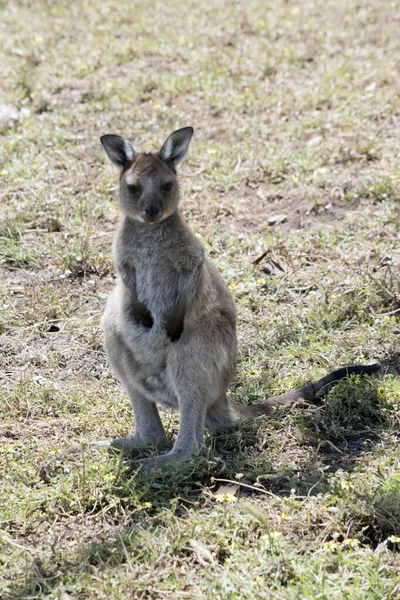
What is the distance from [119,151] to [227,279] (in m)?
1.42

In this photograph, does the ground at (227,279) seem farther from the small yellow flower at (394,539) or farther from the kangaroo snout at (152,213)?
the kangaroo snout at (152,213)

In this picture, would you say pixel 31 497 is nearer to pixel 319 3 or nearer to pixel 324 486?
pixel 324 486

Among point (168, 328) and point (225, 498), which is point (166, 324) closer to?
point (168, 328)

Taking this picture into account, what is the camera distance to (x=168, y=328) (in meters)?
3.87

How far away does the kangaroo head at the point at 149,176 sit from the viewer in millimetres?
4023

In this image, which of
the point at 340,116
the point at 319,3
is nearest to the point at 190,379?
the point at 340,116

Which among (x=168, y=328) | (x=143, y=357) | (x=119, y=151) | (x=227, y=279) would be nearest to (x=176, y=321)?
(x=168, y=328)

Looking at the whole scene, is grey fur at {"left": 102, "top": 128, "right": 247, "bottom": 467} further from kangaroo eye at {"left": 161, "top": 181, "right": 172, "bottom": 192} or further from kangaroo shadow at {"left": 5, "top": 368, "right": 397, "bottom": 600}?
kangaroo shadow at {"left": 5, "top": 368, "right": 397, "bottom": 600}

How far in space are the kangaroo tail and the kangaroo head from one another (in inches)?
40.1

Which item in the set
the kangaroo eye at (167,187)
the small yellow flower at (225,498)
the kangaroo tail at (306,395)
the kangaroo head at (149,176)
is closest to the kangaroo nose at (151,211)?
the kangaroo head at (149,176)

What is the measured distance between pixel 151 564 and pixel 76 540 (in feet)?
1.12

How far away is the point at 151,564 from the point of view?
9.81 feet

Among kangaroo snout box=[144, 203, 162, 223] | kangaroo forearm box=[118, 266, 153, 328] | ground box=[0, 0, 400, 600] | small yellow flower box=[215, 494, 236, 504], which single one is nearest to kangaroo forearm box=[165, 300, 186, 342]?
kangaroo forearm box=[118, 266, 153, 328]

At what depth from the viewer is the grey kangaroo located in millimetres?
3842
